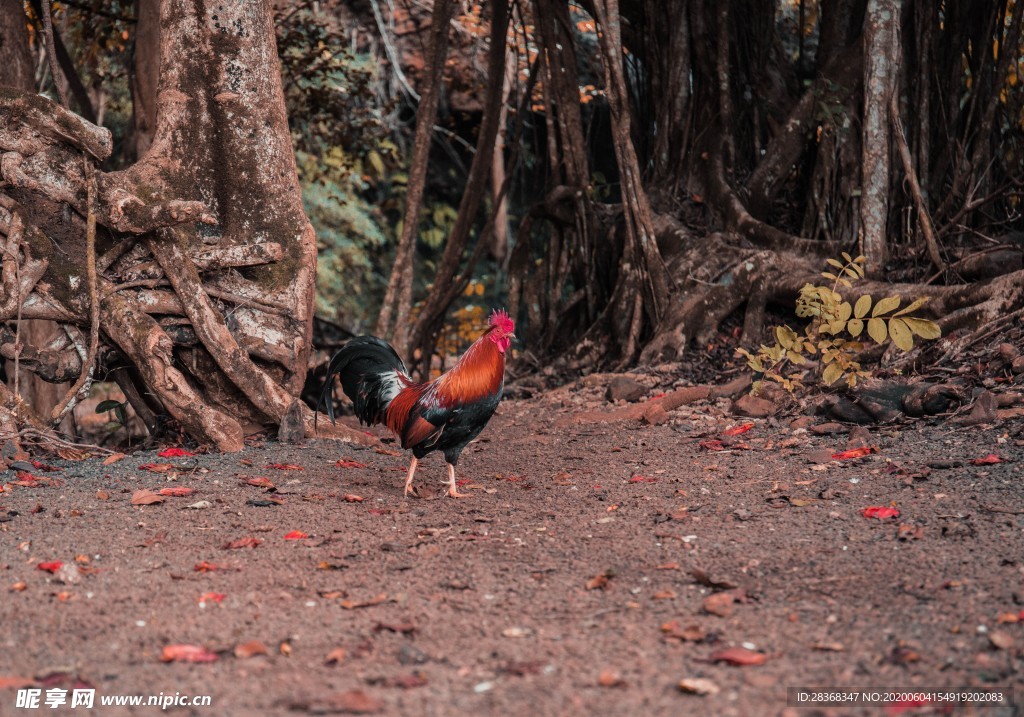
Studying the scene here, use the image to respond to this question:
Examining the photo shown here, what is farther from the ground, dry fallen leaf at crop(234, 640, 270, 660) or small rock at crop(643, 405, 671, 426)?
small rock at crop(643, 405, 671, 426)

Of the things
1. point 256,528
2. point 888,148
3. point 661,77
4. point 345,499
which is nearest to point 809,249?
point 888,148

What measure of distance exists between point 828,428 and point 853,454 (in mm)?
521

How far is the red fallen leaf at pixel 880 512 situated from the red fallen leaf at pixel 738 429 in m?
1.68

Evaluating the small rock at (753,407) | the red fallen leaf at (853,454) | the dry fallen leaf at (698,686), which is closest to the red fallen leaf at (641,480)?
the red fallen leaf at (853,454)

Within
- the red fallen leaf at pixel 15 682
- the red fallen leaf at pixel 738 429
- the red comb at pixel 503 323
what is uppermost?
the red comb at pixel 503 323

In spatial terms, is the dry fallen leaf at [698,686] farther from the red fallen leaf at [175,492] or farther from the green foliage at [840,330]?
the green foliage at [840,330]

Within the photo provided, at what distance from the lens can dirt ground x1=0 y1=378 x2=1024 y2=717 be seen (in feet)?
8.26

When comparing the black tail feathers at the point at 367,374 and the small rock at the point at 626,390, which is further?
the small rock at the point at 626,390

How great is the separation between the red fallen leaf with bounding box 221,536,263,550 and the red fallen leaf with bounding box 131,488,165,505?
2.28 ft

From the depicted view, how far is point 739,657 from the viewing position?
8.63 ft

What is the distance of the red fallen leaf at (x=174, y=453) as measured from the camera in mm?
5242

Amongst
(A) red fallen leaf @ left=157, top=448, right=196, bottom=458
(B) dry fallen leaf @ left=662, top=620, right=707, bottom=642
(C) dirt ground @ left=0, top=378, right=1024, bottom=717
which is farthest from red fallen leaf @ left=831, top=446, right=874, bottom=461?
(A) red fallen leaf @ left=157, top=448, right=196, bottom=458

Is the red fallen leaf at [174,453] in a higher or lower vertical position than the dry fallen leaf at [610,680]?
lower

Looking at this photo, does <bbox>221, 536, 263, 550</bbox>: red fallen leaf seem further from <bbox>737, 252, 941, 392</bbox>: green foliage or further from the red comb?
<bbox>737, 252, 941, 392</bbox>: green foliage
